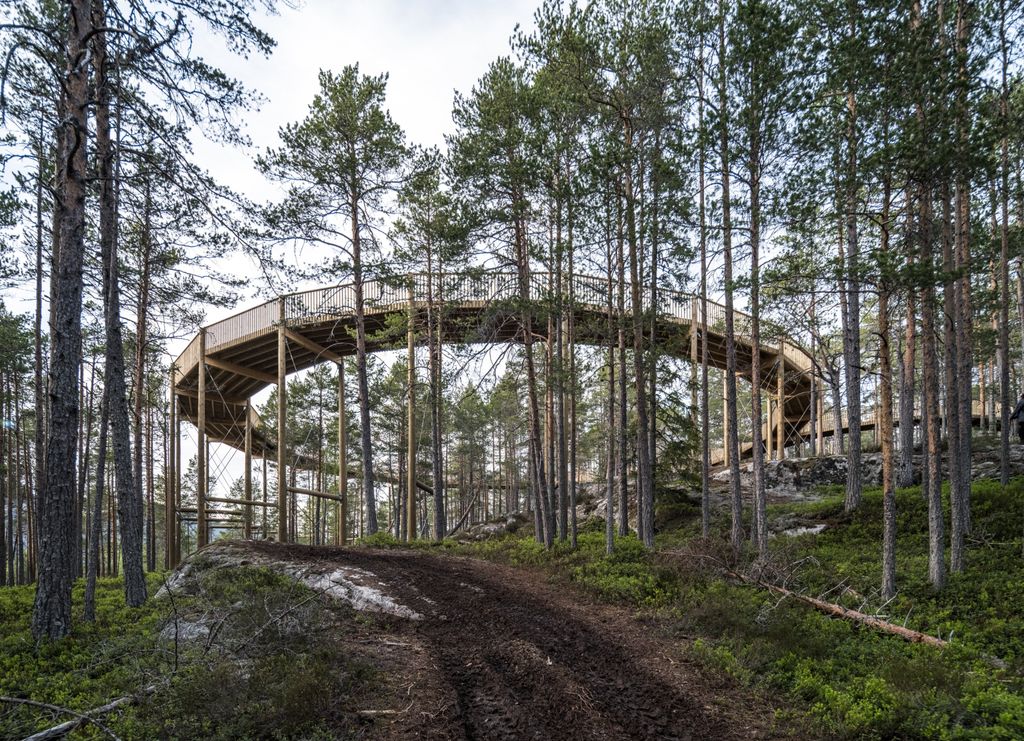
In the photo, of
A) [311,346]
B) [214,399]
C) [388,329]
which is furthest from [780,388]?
[214,399]

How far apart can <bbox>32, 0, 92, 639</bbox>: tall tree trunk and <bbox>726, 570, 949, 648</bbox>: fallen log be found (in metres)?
9.57

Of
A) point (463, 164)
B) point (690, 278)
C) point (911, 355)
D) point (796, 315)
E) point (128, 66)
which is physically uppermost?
point (463, 164)

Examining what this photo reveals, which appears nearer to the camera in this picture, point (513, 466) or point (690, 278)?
point (690, 278)

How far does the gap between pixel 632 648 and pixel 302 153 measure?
13931 millimetres

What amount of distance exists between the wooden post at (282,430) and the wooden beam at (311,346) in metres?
0.25

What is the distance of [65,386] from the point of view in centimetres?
627

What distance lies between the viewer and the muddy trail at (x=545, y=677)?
4.35 m

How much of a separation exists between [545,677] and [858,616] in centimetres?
471

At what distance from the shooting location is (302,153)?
14258mm

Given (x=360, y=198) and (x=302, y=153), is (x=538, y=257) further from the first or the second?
(x=302, y=153)

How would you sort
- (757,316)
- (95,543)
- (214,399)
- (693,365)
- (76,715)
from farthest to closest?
1. (214,399)
2. (693,365)
3. (757,316)
4. (95,543)
5. (76,715)

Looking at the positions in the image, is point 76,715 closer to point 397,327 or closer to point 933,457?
point 933,457

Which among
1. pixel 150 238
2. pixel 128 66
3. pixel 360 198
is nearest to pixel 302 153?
pixel 360 198

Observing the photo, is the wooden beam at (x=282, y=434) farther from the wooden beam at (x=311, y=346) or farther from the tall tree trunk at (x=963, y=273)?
the tall tree trunk at (x=963, y=273)
